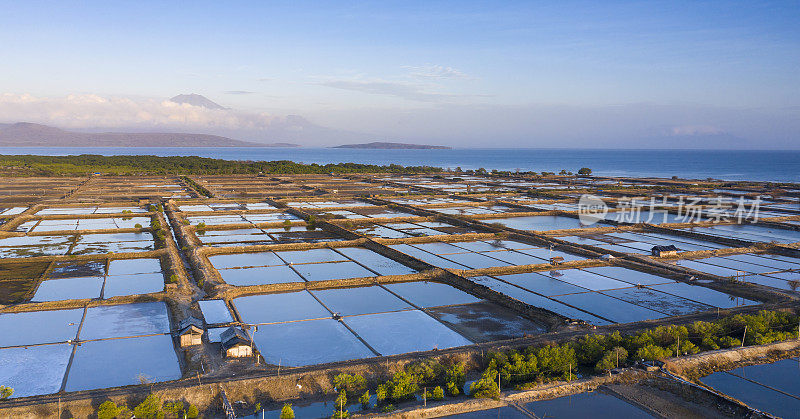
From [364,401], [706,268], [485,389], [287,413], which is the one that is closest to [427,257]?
[706,268]

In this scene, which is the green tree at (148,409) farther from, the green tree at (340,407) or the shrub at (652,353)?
the shrub at (652,353)

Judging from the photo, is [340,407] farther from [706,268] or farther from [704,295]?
[706,268]

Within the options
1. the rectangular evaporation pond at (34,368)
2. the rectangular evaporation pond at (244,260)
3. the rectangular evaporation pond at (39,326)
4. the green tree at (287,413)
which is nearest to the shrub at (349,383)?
the green tree at (287,413)

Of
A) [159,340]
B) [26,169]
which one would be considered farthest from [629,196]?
[26,169]

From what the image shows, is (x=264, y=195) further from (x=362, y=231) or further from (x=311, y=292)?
(x=311, y=292)

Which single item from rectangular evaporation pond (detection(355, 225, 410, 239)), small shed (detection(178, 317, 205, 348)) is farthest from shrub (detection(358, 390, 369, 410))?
rectangular evaporation pond (detection(355, 225, 410, 239))
